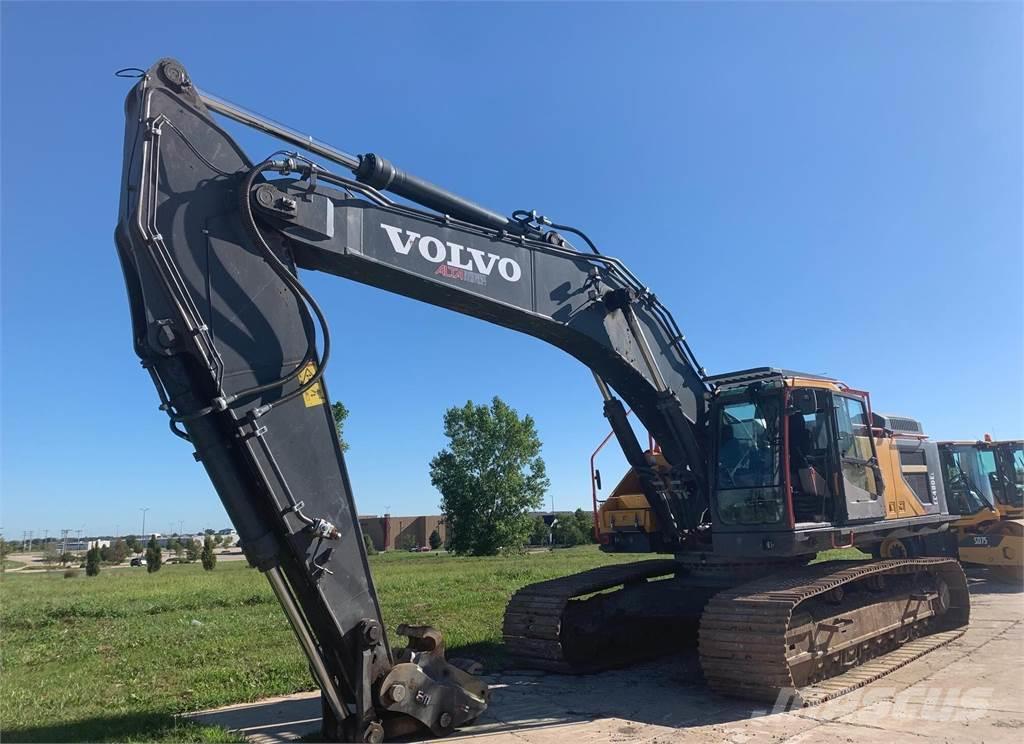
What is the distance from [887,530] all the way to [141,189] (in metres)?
9.20

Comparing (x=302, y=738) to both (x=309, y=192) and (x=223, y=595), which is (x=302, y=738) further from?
(x=223, y=595)

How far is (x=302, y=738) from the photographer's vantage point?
240 inches

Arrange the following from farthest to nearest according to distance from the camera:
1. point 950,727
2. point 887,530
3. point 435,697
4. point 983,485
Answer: point 983,485, point 887,530, point 950,727, point 435,697

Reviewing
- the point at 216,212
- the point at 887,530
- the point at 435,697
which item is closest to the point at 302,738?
the point at 435,697

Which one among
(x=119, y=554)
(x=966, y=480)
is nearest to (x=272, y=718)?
(x=966, y=480)

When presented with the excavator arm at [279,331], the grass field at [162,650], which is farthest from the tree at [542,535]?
the excavator arm at [279,331]

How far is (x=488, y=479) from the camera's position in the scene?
51.4m

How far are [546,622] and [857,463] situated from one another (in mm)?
4223

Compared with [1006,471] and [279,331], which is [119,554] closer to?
[1006,471]

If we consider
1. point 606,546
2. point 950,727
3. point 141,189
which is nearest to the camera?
point 141,189

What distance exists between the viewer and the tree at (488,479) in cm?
5016

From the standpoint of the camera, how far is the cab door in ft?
28.5

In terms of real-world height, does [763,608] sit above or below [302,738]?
above

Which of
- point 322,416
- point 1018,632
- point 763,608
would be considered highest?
point 322,416
